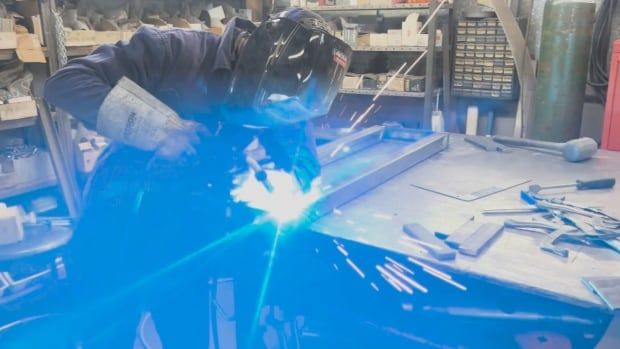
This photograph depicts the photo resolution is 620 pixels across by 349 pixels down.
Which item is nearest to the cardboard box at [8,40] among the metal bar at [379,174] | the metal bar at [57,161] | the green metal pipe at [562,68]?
the metal bar at [57,161]

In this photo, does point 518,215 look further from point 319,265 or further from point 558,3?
point 558,3

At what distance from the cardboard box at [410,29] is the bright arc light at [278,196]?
111 inches

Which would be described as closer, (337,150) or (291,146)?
(291,146)

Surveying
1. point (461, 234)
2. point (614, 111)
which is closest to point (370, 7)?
point (614, 111)

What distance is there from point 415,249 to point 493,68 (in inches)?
125

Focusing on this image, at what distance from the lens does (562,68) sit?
301 cm

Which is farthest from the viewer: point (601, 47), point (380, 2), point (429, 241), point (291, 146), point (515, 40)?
Result: point (380, 2)

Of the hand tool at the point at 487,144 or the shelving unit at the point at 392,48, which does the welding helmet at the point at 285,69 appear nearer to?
the hand tool at the point at 487,144

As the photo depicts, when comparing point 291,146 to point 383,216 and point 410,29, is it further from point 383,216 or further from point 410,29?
point 410,29

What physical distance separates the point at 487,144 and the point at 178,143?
1.17 meters

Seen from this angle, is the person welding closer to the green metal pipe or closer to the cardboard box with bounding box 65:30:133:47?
the cardboard box with bounding box 65:30:133:47

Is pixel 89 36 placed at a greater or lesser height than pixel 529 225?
greater

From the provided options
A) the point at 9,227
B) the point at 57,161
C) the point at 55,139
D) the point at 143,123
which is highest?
the point at 143,123

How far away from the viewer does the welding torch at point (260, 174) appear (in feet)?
4.45
